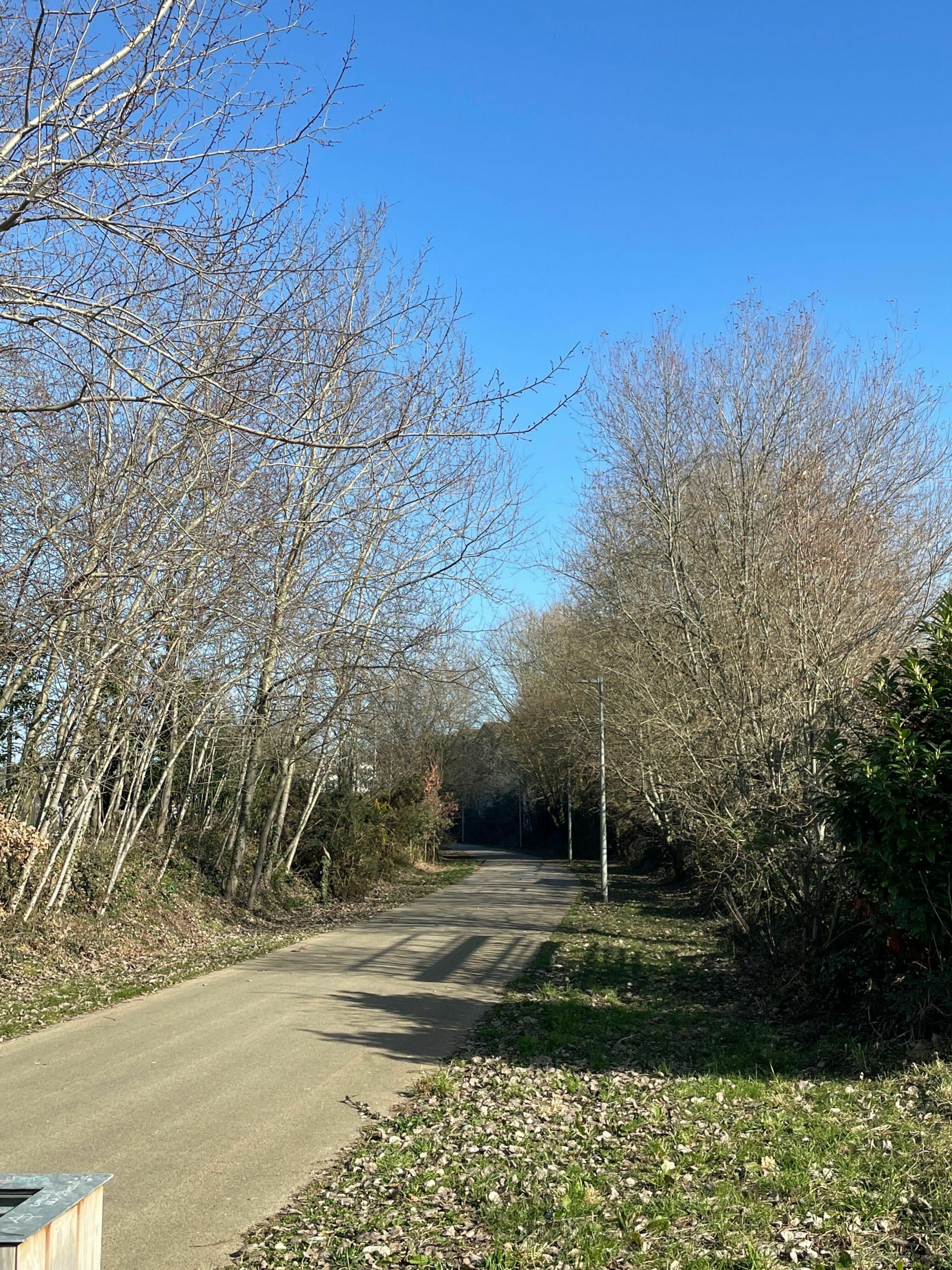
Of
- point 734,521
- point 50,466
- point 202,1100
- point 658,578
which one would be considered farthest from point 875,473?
point 202,1100

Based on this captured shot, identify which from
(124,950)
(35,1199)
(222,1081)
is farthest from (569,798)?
(35,1199)

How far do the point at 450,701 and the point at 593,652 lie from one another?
1096cm

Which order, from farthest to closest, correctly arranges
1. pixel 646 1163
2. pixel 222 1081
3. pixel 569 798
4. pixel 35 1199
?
pixel 569 798
pixel 222 1081
pixel 646 1163
pixel 35 1199

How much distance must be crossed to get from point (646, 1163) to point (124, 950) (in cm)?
932

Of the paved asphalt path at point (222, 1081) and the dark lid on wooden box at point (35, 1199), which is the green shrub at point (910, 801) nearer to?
the paved asphalt path at point (222, 1081)

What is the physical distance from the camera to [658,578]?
16.5m

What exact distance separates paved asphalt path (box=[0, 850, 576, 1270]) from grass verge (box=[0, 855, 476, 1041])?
43 cm

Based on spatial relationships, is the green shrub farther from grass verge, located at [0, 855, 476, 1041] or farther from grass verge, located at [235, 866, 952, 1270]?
grass verge, located at [0, 855, 476, 1041]

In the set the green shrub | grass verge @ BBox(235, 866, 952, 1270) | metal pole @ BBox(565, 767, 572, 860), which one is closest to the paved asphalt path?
grass verge @ BBox(235, 866, 952, 1270)

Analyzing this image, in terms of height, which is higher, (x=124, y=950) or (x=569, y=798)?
(x=569, y=798)

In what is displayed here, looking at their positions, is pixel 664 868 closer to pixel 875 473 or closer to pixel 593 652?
pixel 593 652

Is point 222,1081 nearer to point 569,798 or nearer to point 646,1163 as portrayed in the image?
point 646,1163

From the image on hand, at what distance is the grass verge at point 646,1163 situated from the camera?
4.61m

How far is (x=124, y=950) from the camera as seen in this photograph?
42.8ft
